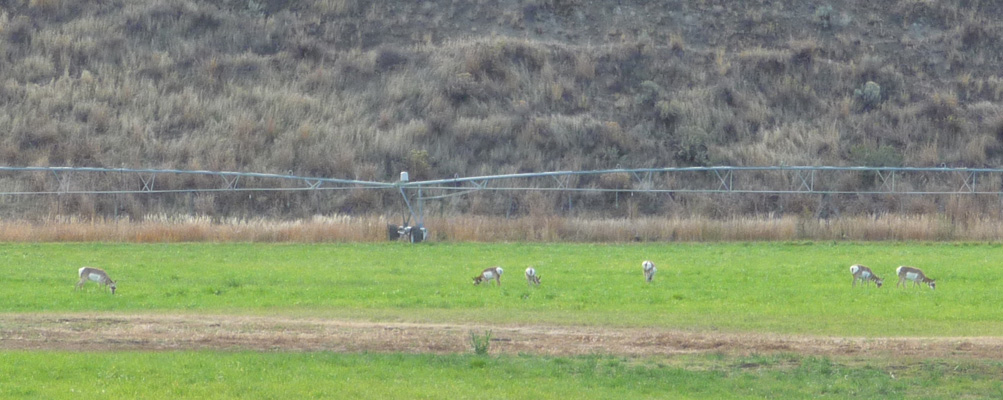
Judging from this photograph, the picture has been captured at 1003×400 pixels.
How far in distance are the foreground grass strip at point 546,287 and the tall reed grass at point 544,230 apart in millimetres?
3909

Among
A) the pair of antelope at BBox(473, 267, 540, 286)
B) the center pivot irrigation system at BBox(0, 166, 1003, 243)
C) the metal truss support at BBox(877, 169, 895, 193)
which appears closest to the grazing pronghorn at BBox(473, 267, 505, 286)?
the pair of antelope at BBox(473, 267, 540, 286)

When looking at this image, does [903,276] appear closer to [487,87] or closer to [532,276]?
[532,276]

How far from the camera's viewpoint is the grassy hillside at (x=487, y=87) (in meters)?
57.9

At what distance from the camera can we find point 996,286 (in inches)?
1088

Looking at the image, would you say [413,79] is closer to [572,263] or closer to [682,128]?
[682,128]

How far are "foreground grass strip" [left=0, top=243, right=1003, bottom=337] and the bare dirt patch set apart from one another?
1.20m

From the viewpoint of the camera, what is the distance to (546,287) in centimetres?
2744

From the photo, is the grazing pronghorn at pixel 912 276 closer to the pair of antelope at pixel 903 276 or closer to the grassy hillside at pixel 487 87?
the pair of antelope at pixel 903 276

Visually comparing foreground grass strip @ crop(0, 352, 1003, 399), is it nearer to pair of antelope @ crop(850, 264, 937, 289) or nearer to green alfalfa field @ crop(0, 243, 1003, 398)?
green alfalfa field @ crop(0, 243, 1003, 398)

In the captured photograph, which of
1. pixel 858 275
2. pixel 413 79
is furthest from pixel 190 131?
pixel 858 275

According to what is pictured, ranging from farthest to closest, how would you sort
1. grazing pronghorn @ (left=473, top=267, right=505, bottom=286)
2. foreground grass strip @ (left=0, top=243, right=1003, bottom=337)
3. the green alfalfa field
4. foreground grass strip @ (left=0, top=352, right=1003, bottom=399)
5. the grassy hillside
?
the grassy hillside, grazing pronghorn @ (left=473, top=267, right=505, bottom=286), foreground grass strip @ (left=0, top=243, right=1003, bottom=337), the green alfalfa field, foreground grass strip @ (left=0, top=352, right=1003, bottom=399)

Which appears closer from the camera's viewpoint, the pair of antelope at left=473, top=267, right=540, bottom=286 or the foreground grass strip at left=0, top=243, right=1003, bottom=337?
the foreground grass strip at left=0, top=243, right=1003, bottom=337

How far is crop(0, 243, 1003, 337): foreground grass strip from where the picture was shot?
74.4 ft

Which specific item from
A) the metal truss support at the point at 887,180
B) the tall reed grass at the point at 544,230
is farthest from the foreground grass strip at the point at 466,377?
the metal truss support at the point at 887,180
